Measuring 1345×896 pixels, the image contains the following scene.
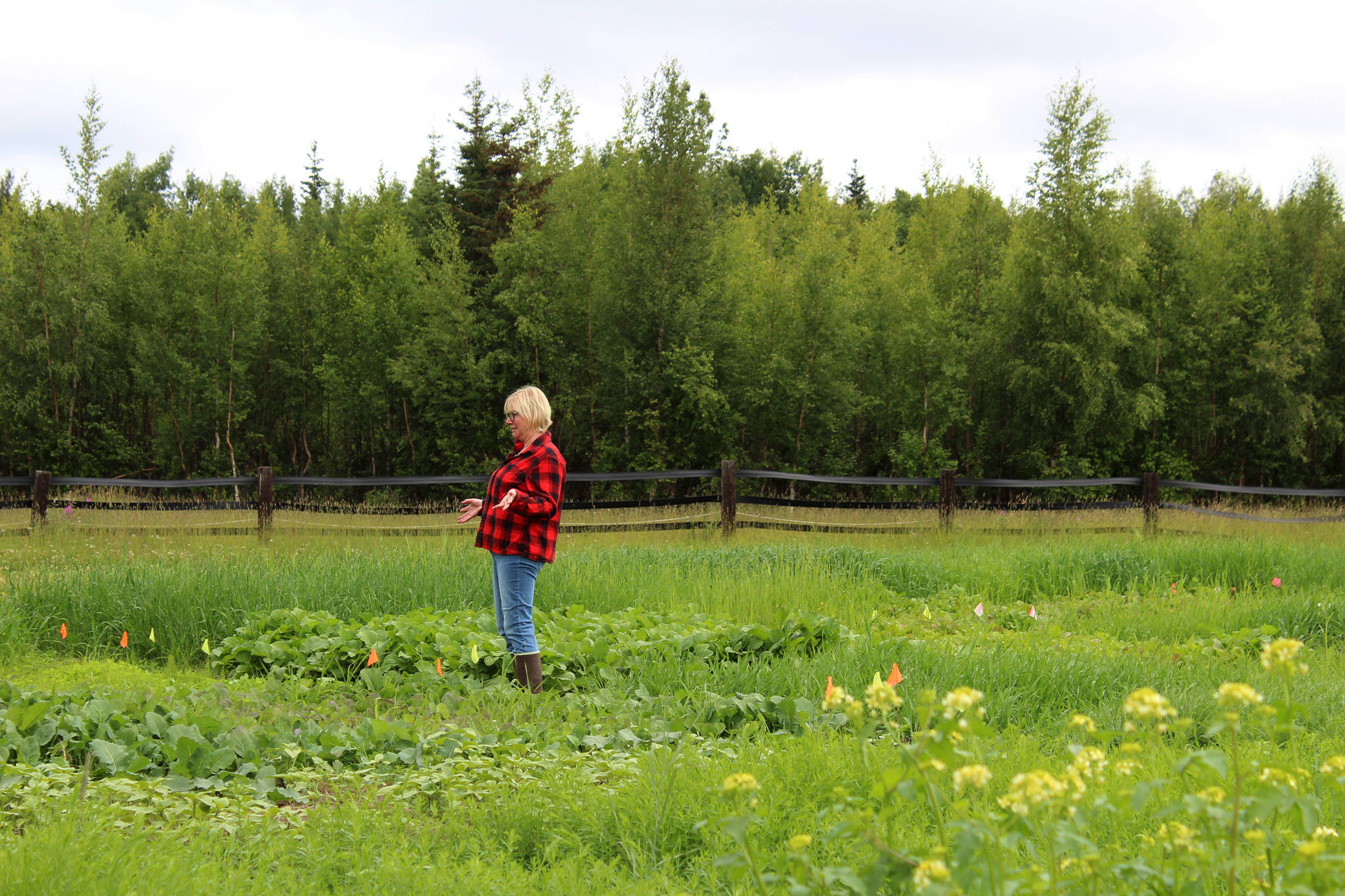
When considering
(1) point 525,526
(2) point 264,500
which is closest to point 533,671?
(1) point 525,526

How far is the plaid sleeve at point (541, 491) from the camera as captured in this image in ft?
14.5

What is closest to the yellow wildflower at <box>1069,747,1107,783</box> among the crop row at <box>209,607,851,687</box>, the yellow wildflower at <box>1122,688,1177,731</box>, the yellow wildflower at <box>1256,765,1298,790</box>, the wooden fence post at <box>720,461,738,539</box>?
the yellow wildflower at <box>1122,688,1177,731</box>

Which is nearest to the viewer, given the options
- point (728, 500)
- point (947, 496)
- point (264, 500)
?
point (264, 500)

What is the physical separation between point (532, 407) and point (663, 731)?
178 centimetres

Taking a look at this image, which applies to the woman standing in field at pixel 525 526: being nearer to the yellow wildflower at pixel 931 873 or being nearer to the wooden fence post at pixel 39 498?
the yellow wildflower at pixel 931 873

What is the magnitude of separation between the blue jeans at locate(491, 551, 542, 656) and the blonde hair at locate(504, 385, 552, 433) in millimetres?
691

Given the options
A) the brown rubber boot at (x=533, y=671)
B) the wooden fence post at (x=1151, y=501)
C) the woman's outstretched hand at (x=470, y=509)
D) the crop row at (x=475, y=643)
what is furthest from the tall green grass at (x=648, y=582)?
the wooden fence post at (x=1151, y=501)

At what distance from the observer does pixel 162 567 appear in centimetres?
648

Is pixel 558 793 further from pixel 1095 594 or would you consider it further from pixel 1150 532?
pixel 1150 532

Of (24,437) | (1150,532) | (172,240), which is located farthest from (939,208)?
(24,437)

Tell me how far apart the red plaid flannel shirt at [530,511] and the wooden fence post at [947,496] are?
843 centimetres

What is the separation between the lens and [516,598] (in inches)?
177

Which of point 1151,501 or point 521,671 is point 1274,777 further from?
point 1151,501

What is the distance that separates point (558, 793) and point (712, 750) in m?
0.69
